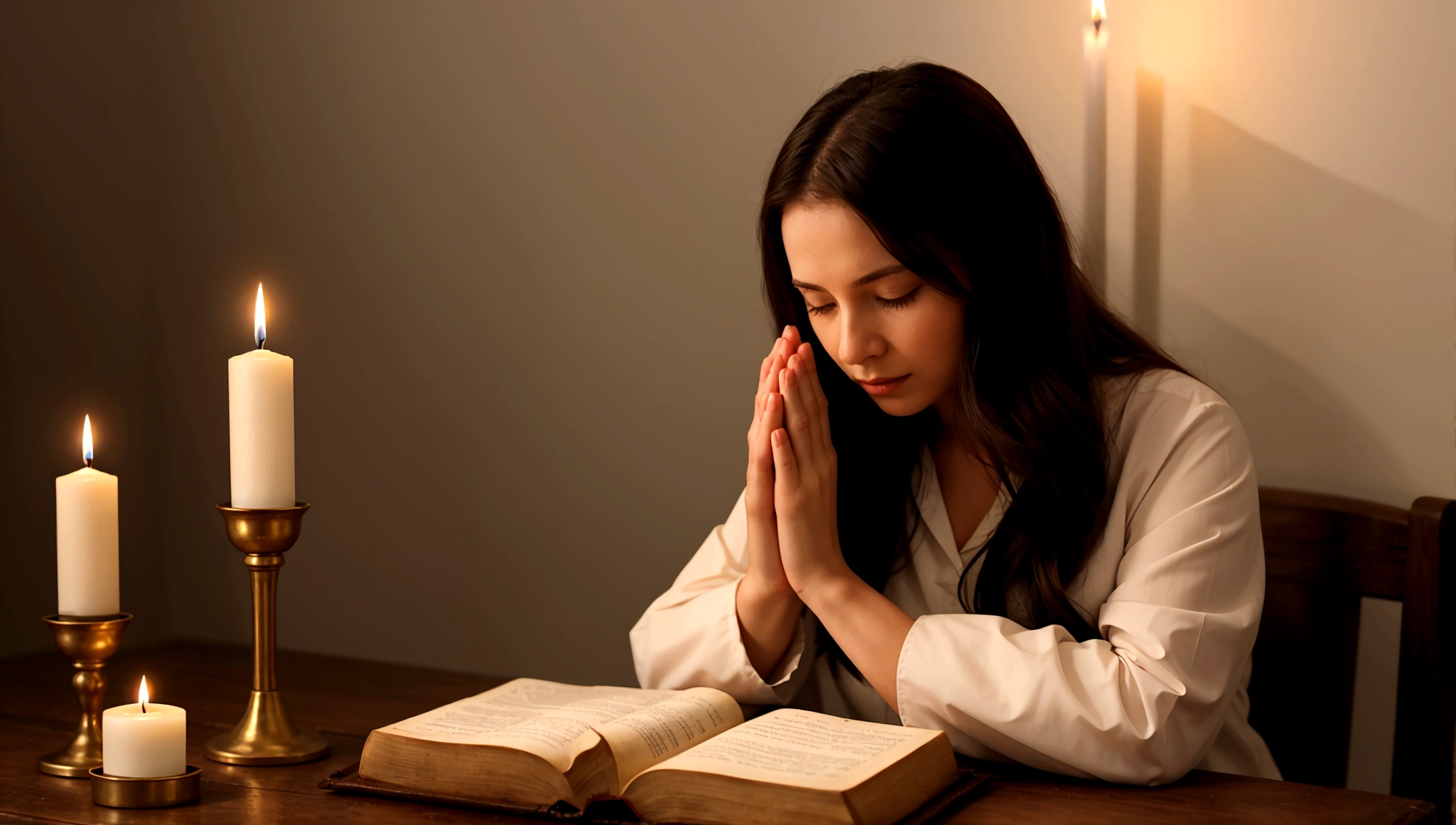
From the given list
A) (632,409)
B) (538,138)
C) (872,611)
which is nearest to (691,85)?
(538,138)

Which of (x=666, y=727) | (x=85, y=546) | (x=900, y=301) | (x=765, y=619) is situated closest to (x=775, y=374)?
(x=900, y=301)

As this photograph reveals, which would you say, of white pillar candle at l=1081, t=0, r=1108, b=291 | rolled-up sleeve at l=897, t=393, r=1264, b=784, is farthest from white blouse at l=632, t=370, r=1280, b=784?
white pillar candle at l=1081, t=0, r=1108, b=291

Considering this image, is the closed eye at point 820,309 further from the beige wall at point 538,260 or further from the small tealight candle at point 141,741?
the small tealight candle at point 141,741

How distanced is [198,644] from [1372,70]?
162cm

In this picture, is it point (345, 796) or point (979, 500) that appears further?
point (979, 500)

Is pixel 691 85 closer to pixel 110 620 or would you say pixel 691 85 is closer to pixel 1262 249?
pixel 1262 249

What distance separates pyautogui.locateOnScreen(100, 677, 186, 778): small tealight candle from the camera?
40.2 inches

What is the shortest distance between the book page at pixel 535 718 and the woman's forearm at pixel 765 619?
138mm

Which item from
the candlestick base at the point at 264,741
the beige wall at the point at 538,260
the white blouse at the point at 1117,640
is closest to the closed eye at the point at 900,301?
the white blouse at the point at 1117,640

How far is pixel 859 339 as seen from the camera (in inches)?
49.2

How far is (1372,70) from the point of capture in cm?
148

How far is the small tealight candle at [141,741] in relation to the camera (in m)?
A: 1.02

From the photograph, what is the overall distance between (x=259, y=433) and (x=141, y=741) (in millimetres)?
266

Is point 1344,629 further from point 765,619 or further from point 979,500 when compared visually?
point 765,619
